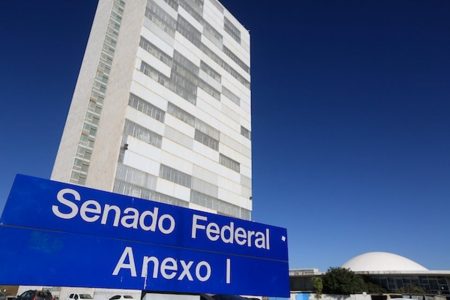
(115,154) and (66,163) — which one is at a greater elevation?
(66,163)

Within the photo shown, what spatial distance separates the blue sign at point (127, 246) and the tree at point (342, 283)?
247ft

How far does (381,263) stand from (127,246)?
10781 centimetres

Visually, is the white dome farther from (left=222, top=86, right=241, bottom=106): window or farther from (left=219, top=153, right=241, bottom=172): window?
(left=222, top=86, right=241, bottom=106): window

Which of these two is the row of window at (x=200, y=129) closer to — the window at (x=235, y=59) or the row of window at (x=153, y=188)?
the row of window at (x=153, y=188)

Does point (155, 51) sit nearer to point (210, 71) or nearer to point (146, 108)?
point (146, 108)

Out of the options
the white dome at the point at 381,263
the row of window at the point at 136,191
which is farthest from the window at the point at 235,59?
the white dome at the point at 381,263

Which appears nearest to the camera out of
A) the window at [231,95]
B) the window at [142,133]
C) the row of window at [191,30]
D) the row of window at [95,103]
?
the window at [142,133]

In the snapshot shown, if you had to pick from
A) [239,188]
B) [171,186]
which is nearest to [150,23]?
[171,186]

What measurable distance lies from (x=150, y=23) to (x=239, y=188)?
28.7m

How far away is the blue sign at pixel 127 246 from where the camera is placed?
8.89 ft

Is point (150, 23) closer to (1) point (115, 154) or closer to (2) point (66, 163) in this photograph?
(1) point (115, 154)

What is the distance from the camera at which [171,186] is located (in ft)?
128

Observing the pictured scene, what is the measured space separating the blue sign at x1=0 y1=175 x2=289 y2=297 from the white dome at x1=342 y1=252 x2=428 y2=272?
101m

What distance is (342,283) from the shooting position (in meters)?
69.0
